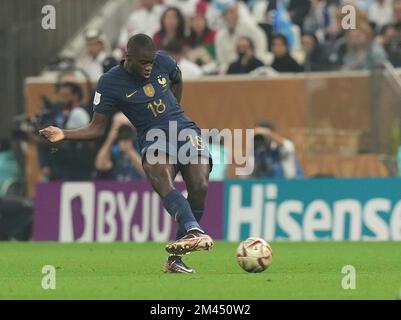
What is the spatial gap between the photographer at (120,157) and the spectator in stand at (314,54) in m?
2.99

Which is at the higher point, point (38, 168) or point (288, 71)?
point (288, 71)

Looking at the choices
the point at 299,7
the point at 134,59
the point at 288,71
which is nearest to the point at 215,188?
the point at 288,71

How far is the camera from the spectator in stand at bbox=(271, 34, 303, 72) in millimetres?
22969

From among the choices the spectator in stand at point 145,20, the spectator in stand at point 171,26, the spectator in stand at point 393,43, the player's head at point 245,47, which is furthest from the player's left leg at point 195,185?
the spectator in stand at point 145,20

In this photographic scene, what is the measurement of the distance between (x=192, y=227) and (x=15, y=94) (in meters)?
12.8

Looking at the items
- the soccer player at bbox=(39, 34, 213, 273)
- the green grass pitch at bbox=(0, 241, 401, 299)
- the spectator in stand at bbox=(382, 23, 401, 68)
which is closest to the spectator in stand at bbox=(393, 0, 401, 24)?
the spectator in stand at bbox=(382, 23, 401, 68)

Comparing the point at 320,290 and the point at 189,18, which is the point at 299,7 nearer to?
the point at 189,18

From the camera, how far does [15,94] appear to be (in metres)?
25.2

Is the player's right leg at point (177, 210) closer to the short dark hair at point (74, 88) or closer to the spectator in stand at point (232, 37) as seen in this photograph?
the short dark hair at point (74, 88)

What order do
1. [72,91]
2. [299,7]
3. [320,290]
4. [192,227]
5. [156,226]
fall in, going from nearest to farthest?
[320,290] < [192,227] < [156,226] < [72,91] < [299,7]

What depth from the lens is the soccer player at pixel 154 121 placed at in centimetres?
1351

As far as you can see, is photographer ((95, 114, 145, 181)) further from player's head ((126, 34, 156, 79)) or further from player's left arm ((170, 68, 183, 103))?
player's head ((126, 34, 156, 79))

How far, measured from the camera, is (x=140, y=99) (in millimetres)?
13703

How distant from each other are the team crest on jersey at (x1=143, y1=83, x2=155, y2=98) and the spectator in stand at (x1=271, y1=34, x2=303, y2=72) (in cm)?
939
